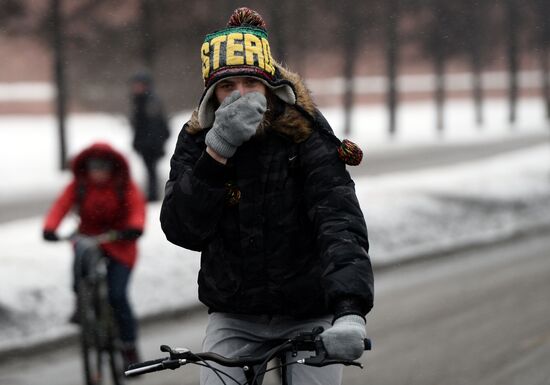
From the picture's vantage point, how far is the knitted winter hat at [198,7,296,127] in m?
3.64

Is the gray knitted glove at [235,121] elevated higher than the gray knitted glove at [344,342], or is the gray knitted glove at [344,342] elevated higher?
the gray knitted glove at [235,121]

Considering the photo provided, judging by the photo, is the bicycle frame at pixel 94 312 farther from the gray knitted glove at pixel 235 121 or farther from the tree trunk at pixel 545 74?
the tree trunk at pixel 545 74

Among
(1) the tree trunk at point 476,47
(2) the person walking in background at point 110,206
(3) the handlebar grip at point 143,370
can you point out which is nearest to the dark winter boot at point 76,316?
(2) the person walking in background at point 110,206

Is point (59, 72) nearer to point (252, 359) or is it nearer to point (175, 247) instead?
point (175, 247)

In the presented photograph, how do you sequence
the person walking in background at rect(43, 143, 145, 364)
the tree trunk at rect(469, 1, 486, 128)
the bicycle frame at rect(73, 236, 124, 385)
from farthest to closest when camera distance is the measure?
the tree trunk at rect(469, 1, 486, 128) < the person walking in background at rect(43, 143, 145, 364) < the bicycle frame at rect(73, 236, 124, 385)

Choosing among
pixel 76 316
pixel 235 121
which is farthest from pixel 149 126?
pixel 235 121

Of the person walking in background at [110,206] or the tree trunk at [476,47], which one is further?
the tree trunk at [476,47]

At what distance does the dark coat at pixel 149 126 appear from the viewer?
17.5m

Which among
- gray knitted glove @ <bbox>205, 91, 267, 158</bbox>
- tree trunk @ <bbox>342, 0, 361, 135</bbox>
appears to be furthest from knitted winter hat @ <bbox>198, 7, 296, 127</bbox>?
tree trunk @ <bbox>342, 0, 361, 135</bbox>

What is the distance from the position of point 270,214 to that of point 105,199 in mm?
4429

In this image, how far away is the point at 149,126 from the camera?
58.2 ft

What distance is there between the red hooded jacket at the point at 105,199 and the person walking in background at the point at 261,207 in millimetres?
4116

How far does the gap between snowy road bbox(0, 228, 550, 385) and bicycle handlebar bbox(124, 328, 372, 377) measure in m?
4.71

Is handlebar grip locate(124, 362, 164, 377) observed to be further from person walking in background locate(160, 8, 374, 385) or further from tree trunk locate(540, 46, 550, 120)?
tree trunk locate(540, 46, 550, 120)
